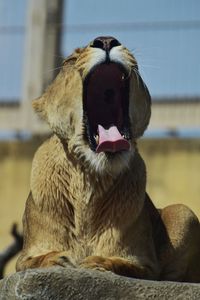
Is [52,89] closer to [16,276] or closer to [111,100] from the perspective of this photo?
[111,100]

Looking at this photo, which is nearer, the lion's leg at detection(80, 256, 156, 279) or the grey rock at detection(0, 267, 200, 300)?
the grey rock at detection(0, 267, 200, 300)

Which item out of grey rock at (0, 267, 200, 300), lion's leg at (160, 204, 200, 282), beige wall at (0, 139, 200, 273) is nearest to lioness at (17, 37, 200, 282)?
lion's leg at (160, 204, 200, 282)

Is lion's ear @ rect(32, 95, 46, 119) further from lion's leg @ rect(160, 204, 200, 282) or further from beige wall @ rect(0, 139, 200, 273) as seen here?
beige wall @ rect(0, 139, 200, 273)

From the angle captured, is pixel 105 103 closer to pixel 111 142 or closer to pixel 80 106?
pixel 80 106

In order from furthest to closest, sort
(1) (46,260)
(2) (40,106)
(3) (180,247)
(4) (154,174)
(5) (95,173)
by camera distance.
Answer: (4) (154,174) < (3) (180,247) < (2) (40,106) < (5) (95,173) < (1) (46,260)

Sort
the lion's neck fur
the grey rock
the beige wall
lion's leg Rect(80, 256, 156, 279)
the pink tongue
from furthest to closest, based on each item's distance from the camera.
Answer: the beige wall
the lion's neck fur
the pink tongue
lion's leg Rect(80, 256, 156, 279)
the grey rock

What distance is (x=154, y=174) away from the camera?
14305 millimetres

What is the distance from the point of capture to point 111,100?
7027mm

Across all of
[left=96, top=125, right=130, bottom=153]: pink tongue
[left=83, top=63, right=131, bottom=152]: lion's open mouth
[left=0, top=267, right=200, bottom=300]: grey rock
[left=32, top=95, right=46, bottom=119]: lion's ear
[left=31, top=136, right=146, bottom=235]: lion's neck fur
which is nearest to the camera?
[left=0, top=267, right=200, bottom=300]: grey rock

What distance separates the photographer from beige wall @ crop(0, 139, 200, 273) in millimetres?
14109

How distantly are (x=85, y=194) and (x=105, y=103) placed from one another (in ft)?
1.78

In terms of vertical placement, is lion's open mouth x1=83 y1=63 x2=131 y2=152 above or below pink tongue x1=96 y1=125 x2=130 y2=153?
above

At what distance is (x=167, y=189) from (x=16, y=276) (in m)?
8.11

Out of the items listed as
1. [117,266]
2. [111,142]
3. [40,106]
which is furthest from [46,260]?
[40,106]
